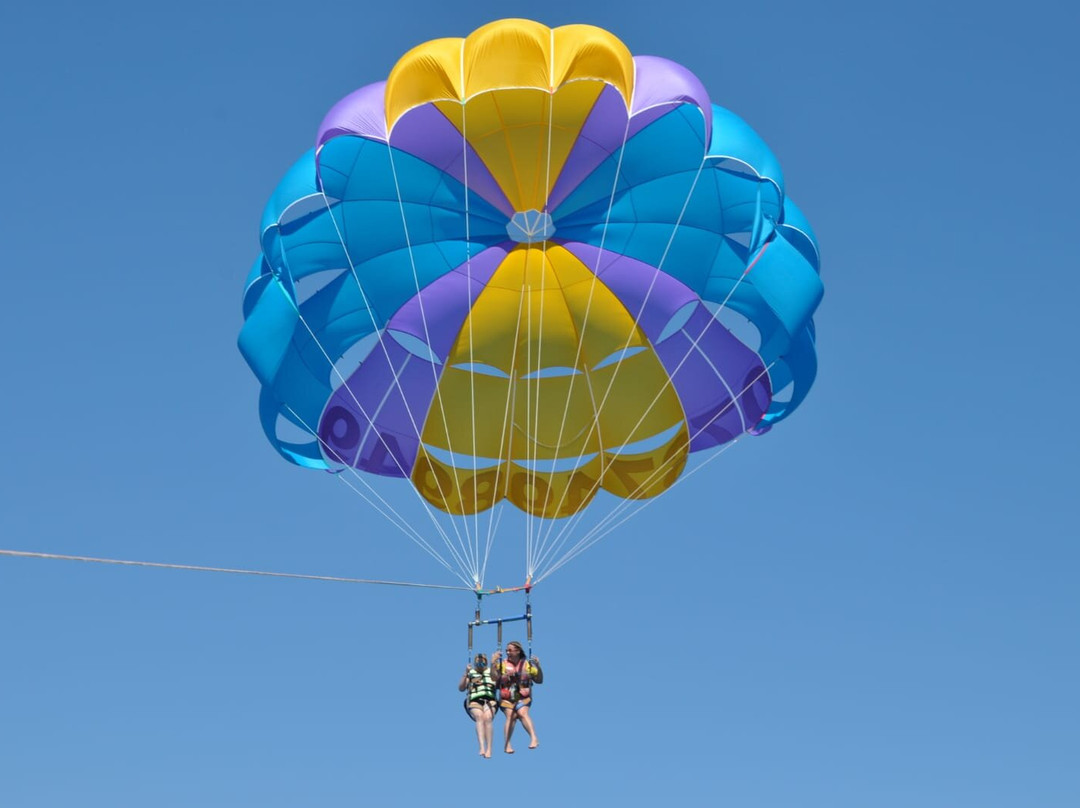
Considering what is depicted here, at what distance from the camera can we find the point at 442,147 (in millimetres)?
16359

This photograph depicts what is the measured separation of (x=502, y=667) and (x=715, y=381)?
12.5ft

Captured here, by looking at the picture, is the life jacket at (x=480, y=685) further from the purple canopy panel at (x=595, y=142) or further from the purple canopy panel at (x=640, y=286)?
the purple canopy panel at (x=595, y=142)

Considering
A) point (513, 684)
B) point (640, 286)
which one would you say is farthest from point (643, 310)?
point (513, 684)

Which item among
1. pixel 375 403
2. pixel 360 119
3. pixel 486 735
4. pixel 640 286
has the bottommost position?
pixel 486 735

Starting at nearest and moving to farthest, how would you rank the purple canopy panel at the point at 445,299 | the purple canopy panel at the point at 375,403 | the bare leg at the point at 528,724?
the bare leg at the point at 528,724, the purple canopy panel at the point at 445,299, the purple canopy panel at the point at 375,403

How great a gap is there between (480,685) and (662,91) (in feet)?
17.8

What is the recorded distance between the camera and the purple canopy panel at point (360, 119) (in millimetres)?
16000

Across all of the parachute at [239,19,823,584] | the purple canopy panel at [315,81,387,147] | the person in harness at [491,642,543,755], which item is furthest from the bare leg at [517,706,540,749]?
the purple canopy panel at [315,81,387,147]

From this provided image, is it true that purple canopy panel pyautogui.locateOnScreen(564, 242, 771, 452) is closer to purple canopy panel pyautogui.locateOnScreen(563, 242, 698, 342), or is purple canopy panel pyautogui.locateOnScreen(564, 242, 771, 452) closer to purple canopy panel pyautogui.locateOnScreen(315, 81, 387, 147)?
purple canopy panel pyautogui.locateOnScreen(563, 242, 698, 342)

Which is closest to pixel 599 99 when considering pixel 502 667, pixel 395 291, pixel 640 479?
pixel 395 291

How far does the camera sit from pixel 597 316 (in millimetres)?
17359

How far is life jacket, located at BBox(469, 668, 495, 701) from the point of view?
15.4 meters

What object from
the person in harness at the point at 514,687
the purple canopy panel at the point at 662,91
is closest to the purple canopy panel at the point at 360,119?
the purple canopy panel at the point at 662,91

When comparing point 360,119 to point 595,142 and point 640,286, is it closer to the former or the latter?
point 595,142
